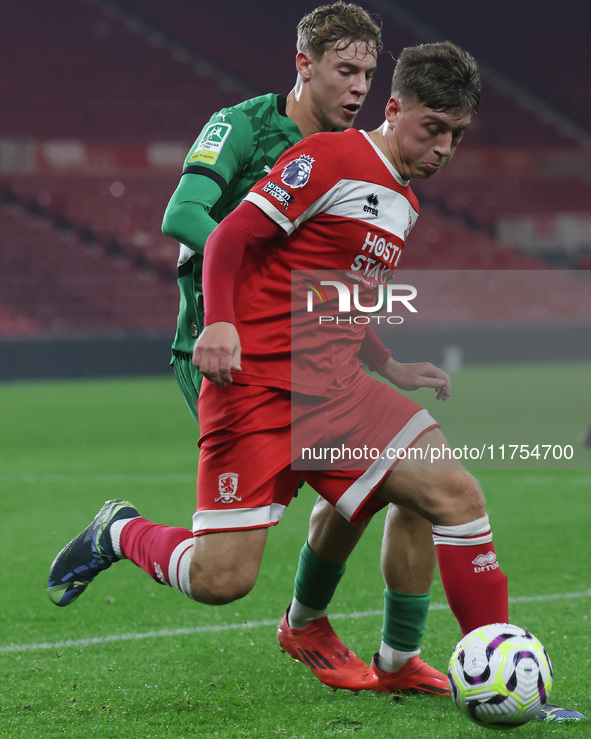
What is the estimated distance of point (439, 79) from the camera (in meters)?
2.63

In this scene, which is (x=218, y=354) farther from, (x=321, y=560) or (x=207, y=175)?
(x=321, y=560)

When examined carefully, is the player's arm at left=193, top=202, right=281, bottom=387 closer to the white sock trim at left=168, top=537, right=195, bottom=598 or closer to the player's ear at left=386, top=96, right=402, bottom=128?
the player's ear at left=386, top=96, right=402, bottom=128

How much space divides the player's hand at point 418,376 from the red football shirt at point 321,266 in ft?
1.13

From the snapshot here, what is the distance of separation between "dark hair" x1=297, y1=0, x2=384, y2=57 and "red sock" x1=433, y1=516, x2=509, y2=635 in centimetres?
148

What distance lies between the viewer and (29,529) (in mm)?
5641

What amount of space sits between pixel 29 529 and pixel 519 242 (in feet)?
59.3

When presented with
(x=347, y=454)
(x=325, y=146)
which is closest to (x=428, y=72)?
(x=325, y=146)

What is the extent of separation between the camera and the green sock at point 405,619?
3076 mm

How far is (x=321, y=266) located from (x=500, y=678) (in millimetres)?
1147

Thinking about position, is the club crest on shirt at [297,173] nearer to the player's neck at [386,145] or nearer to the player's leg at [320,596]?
the player's neck at [386,145]

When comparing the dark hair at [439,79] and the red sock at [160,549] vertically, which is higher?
the dark hair at [439,79]

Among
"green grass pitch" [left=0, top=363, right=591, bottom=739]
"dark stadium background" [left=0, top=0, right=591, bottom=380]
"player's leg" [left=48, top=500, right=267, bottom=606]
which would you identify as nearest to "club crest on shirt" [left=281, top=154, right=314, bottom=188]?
"player's leg" [left=48, top=500, right=267, bottom=606]

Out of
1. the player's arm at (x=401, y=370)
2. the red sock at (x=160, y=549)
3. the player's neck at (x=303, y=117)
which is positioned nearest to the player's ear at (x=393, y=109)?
the player's neck at (x=303, y=117)

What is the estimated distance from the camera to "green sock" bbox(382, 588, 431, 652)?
3076 mm
